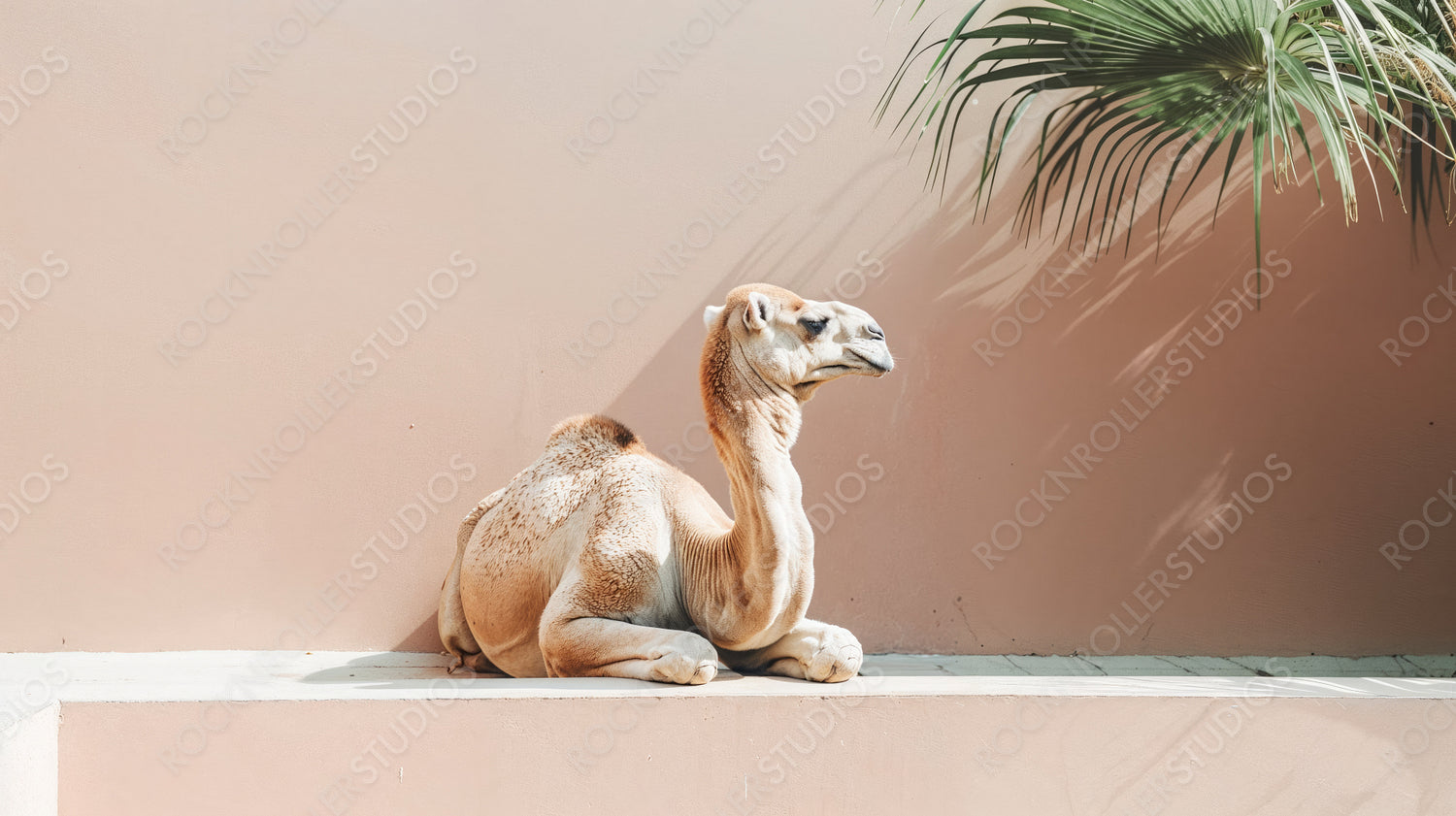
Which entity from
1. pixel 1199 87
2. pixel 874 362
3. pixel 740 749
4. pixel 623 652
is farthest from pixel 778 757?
pixel 1199 87

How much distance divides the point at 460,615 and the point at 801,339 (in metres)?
1.49

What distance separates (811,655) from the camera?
3.16 m

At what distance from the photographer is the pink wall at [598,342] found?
4188mm

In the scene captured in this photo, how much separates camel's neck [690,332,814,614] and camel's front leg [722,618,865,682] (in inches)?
5.6

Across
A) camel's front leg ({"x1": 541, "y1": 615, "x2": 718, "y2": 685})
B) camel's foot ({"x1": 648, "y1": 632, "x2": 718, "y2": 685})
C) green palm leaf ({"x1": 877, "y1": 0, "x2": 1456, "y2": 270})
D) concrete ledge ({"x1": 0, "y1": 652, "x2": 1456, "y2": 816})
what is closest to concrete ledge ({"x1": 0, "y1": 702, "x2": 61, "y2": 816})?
concrete ledge ({"x1": 0, "y1": 652, "x2": 1456, "y2": 816})

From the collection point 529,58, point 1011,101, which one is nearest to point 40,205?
point 529,58

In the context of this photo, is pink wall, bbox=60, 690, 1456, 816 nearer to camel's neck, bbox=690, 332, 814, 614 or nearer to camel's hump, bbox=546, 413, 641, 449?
camel's neck, bbox=690, 332, 814, 614

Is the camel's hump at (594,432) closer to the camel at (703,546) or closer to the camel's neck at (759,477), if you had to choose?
the camel at (703,546)

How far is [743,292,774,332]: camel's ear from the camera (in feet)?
10.4

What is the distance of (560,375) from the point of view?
4.36m

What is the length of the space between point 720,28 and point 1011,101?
3.52 ft

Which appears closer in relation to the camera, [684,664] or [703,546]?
[684,664]

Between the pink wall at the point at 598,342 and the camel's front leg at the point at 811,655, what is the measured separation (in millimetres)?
1169

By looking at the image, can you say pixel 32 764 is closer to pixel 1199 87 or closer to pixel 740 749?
pixel 740 749
